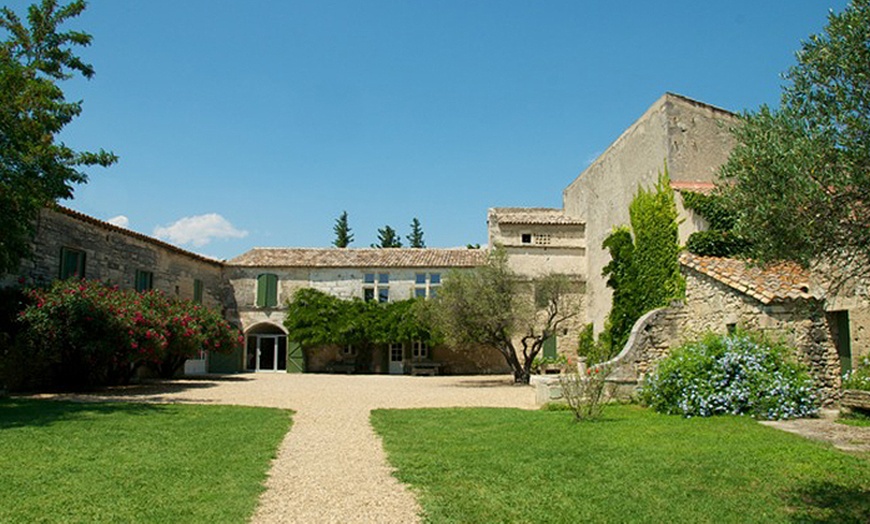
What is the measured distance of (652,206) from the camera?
17.8 m

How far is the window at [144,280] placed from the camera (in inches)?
890

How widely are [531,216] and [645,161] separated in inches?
358

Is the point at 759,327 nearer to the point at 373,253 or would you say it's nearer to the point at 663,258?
the point at 663,258

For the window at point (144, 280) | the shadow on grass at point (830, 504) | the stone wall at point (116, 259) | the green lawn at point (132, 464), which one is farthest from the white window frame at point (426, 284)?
the shadow on grass at point (830, 504)

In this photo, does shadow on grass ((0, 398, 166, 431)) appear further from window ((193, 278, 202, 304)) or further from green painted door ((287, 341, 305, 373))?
green painted door ((287, 341, 305, 373))

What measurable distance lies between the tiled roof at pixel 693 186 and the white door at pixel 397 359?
15.5 m

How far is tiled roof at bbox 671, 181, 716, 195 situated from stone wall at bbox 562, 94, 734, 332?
0.39 metres

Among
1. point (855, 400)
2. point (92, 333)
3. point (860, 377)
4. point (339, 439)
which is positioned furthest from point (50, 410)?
point (860, 377)

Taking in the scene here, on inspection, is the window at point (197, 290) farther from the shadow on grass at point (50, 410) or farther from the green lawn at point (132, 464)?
the green lawn at point (132, 464)

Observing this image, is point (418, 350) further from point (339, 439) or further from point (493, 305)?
point (339, 439)

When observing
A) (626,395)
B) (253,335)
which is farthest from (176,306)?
(626,395)

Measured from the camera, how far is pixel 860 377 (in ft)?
34.8

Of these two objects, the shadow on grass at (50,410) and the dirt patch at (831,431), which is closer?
the dirt patch at (831,431)

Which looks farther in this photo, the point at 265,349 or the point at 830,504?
the point at 265,349
